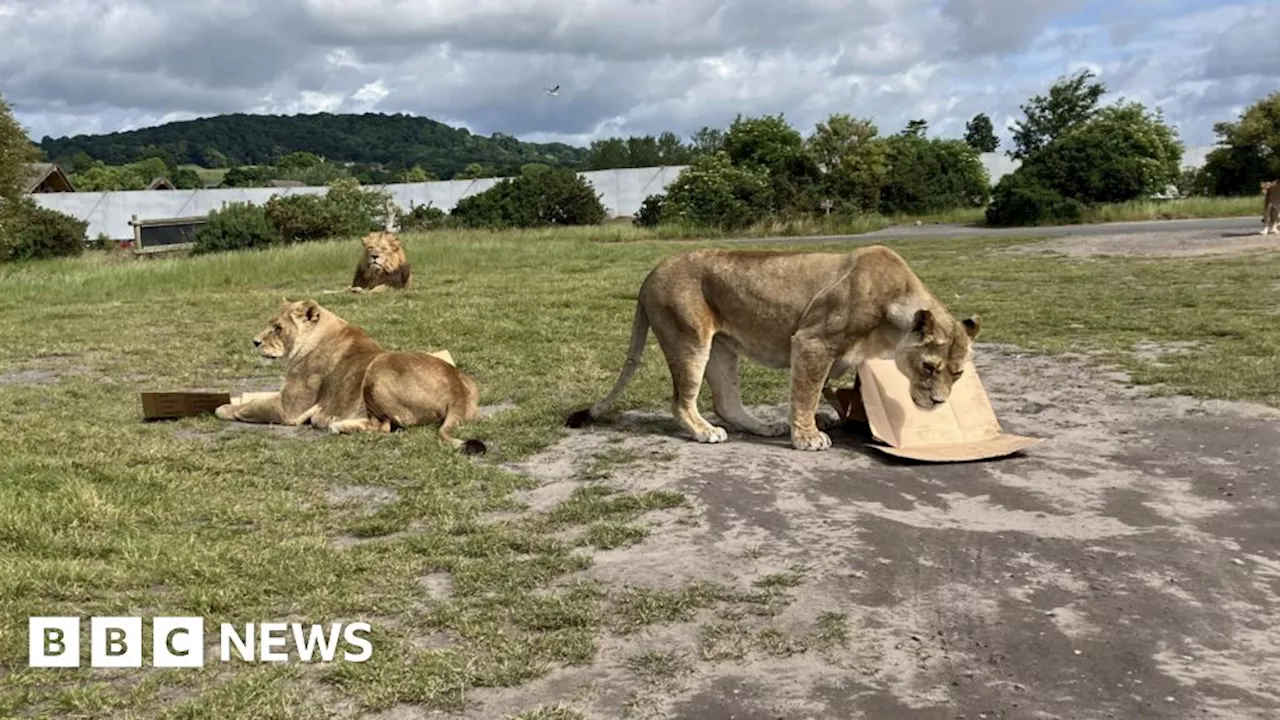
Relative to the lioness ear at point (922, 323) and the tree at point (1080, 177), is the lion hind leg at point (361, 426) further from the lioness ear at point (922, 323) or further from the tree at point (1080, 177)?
the tree at point (1080, 177)

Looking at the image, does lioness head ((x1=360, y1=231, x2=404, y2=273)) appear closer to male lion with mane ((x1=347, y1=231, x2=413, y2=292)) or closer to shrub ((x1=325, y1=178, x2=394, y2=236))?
male lion with mane ((x1=347, y1=231, x2=413, y2=292))

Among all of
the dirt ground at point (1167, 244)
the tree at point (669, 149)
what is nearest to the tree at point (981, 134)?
the tree at point (669, 149)

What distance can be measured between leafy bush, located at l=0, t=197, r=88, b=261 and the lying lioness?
3362 cm

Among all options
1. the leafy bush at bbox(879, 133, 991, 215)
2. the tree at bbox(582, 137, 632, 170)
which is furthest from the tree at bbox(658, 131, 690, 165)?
the leafy bush at bbox(879, 133, 991, 215)

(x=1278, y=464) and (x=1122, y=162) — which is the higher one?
(x=1122, y=162)

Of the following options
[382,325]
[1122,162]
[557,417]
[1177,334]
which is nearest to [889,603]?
[557,417]

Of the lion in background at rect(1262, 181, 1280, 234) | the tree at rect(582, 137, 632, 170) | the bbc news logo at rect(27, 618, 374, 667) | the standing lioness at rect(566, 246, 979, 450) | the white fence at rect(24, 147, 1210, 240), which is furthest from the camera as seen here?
the tree at rect(582, 137, 632, 170)

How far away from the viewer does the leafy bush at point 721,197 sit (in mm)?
43906

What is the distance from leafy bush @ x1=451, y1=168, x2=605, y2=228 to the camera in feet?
154

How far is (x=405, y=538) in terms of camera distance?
610 cm

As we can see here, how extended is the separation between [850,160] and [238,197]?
33.8 meters

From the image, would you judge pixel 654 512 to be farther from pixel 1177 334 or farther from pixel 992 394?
pixel 1177 334

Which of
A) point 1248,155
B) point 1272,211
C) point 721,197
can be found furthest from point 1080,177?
point 1272,211

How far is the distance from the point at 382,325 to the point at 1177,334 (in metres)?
10.5
